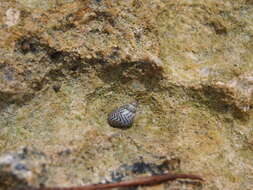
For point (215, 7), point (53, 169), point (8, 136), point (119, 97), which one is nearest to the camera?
point (53, 169)

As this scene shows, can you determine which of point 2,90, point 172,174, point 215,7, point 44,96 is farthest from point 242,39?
point 2,90

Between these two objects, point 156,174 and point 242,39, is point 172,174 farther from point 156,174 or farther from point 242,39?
point 242,39

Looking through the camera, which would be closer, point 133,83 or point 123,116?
point 123,116
